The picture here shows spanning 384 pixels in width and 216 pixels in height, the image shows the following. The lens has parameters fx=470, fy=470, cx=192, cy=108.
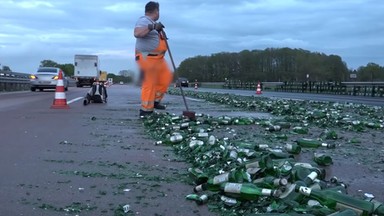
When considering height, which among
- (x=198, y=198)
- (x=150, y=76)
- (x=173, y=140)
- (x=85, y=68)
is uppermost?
(x=85, y=68)

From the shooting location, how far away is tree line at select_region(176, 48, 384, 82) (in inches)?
3253

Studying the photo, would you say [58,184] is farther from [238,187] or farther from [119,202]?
[238,187]

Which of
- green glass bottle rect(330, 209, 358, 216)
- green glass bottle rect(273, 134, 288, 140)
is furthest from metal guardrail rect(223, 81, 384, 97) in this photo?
green glass bottle rect(330, 209, 358, 216)

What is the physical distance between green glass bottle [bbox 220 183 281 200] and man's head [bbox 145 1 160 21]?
6926 millimetres

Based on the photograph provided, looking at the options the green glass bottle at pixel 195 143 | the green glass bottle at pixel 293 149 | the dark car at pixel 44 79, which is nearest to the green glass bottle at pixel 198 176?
the green glass bottle at pixel 195 143

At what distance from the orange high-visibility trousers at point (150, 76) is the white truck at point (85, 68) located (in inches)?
1878

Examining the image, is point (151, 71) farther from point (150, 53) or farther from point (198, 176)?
point (198, 176)

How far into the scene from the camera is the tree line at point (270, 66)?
82625mm

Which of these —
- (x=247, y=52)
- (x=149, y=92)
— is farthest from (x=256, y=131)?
(x=247, y=52)

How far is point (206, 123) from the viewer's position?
27.0 feet

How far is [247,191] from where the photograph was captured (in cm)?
359

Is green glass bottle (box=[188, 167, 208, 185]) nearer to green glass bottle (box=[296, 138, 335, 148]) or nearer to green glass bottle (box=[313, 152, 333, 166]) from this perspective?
green glass bottle (box=[313, 152, 333, 166])

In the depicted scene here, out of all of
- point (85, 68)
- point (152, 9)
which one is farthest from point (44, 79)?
point (85, 68)

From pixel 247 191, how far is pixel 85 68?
5535 centimetres
